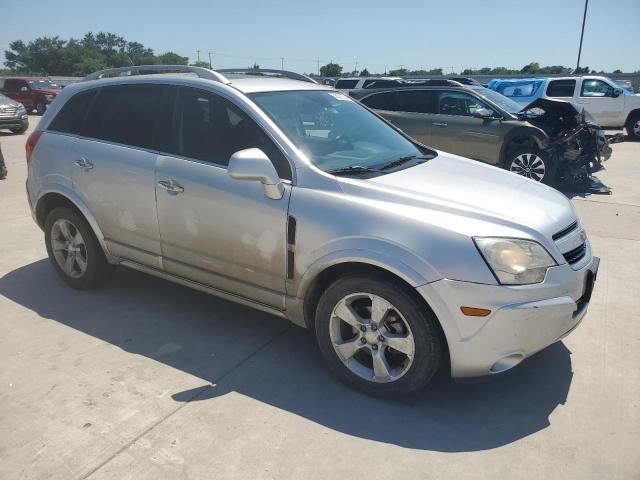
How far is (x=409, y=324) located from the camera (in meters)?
2.75

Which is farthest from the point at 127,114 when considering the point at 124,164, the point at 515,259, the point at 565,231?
the point at 565,231

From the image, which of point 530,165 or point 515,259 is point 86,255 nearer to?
point 515,259

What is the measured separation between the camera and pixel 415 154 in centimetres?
387

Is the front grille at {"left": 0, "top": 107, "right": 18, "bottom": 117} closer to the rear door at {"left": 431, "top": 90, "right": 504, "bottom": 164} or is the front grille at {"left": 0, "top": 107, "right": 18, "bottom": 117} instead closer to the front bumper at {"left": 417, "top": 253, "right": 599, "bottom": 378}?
the rear door at {"left": 431, "top": 90, "right": 504, "bottom": 164}

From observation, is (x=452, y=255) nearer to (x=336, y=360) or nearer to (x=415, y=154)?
(x=336, y=360)

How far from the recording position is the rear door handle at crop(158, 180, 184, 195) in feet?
11.5

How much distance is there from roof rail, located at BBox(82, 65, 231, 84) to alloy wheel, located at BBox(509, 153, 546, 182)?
633cm

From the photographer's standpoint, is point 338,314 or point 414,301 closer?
point 414,301

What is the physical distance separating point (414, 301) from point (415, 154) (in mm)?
1533

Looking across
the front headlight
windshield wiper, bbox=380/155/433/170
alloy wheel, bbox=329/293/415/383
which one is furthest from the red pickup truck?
the front headlight

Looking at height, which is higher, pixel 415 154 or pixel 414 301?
pixel 415 154

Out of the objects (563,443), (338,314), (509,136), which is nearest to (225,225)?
(338,314)

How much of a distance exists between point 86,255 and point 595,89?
51.6 feet

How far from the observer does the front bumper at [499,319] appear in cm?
256
